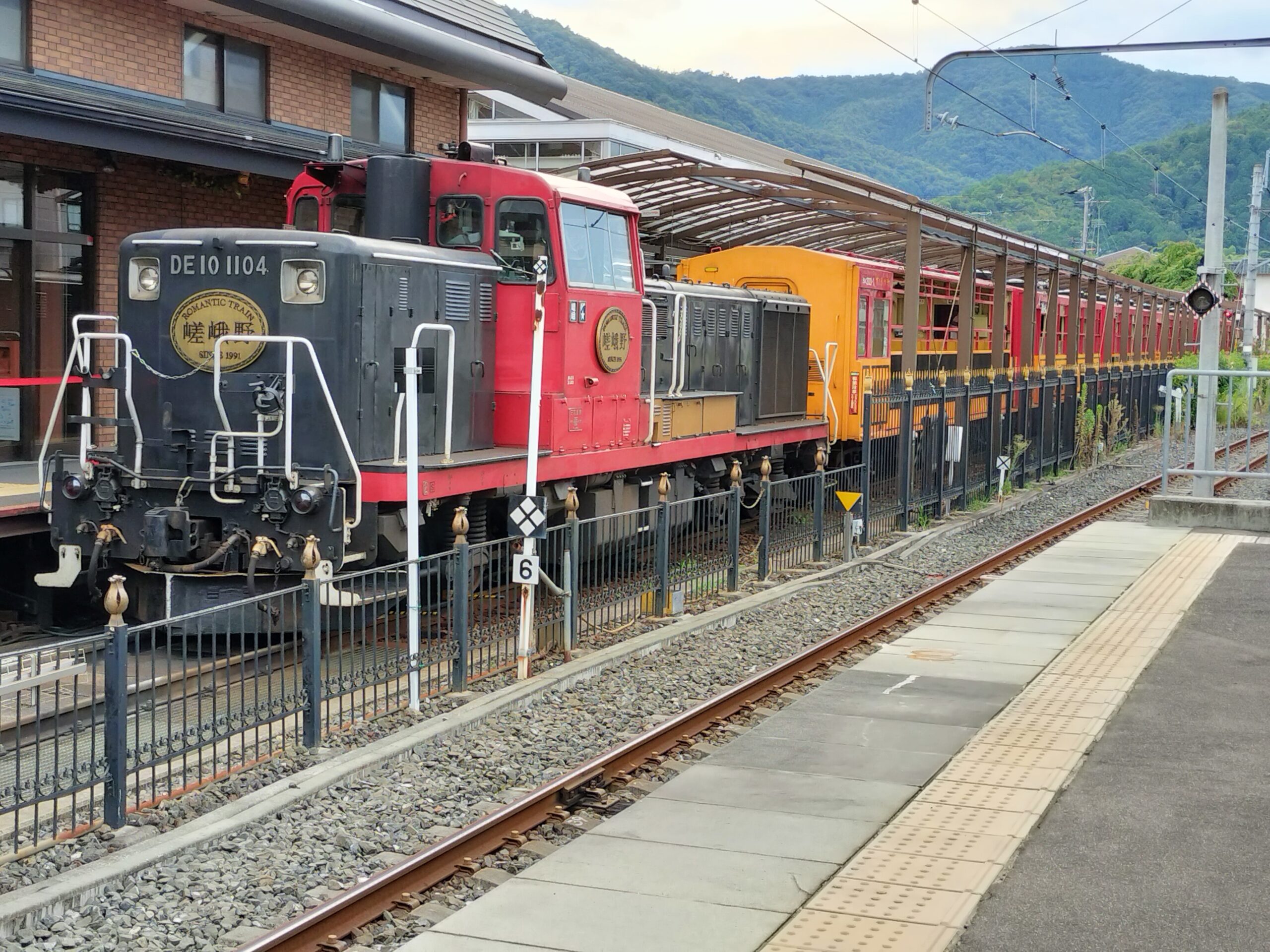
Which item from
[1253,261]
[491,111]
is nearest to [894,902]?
[1253,261]

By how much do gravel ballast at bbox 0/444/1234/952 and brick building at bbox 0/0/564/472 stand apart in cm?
670

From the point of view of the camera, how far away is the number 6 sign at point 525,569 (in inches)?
392

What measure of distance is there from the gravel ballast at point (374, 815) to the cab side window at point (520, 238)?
11.7 ft

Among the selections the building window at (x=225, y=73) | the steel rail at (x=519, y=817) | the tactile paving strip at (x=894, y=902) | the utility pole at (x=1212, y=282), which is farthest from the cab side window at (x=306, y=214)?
the utility pole at (x=1212, y=282)

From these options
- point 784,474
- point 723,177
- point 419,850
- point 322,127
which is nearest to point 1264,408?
point 784,474

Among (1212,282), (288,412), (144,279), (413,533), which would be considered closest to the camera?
(413,533)

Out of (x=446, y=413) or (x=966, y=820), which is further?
(x=446, y=413)

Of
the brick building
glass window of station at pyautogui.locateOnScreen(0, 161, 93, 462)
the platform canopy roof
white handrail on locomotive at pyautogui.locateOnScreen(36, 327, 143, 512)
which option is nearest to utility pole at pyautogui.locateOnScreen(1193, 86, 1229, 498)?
the platform canopy roof

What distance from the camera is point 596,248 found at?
1314 centimetres

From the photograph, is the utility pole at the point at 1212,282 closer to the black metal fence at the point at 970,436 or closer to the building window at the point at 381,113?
the black metal fence at the point at 970,436

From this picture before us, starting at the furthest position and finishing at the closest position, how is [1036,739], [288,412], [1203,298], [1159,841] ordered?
[1203,298], [288,412], [1036,739], [1159,841]

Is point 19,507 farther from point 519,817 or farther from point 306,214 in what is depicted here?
point 519,817

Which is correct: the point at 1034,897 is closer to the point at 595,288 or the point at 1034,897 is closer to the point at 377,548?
the point at 377,548

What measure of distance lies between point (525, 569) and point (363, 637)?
1.61 m
